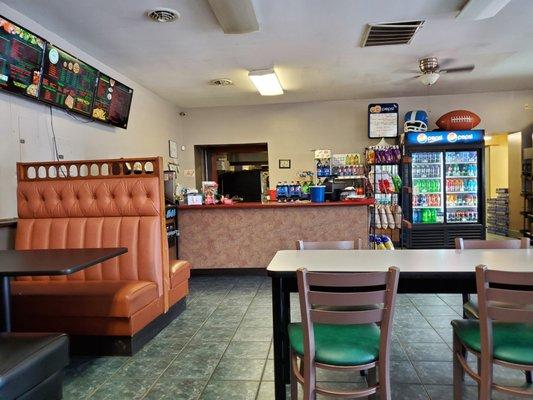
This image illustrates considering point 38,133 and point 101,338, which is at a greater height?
point 38,133

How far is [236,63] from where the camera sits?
4.83 metres

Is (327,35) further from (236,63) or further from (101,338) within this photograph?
(101,338)

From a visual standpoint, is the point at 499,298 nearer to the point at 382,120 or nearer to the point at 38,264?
the point at 38,264

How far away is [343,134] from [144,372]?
5.71 metres

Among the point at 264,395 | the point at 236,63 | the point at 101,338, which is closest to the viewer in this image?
the point at 264,395

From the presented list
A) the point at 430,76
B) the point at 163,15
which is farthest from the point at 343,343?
the point at 430,76

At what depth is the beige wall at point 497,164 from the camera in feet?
30.0

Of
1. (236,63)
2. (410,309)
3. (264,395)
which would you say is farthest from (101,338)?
(236,63)

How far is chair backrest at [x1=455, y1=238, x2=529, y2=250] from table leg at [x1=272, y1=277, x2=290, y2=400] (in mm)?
1278

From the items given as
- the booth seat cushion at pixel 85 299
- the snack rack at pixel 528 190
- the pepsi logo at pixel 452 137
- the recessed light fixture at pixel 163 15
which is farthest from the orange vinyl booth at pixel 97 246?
the snack rack at pixel 528 190

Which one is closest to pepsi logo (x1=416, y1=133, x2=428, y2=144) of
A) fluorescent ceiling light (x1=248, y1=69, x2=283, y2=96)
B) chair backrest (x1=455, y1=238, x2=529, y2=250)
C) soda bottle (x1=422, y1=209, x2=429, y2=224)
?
soda bottle (x1=422, y1=209, x2=429, y2=224)

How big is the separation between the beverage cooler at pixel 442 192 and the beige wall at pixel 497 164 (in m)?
2.90

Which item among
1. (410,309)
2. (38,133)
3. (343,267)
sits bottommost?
(410,309)

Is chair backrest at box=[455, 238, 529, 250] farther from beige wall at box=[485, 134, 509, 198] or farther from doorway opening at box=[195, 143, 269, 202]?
beige wall at box=[485, 134, 509, 198]
